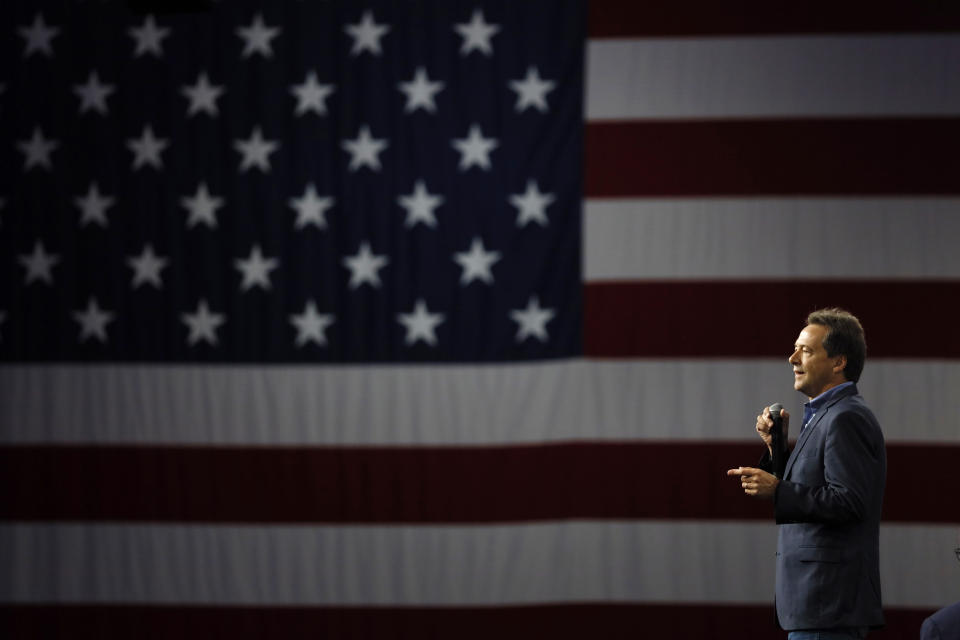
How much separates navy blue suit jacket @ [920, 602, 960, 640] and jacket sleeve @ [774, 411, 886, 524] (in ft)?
0.86

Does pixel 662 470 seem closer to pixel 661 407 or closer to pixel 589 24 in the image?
pixel 661 407

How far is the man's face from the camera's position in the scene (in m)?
2.01

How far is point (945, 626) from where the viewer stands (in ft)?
5.39

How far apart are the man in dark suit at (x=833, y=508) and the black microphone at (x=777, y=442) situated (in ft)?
0.27

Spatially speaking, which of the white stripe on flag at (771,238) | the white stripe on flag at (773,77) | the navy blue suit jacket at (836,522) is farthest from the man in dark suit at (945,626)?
the white stripe on flag at (773,77)

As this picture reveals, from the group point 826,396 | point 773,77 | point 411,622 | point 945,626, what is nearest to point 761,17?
point 773,77

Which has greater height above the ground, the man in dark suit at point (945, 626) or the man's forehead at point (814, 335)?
the man's forehead at point (814, 335)

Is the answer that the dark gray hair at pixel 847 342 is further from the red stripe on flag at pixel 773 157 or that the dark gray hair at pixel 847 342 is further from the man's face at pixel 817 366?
the red stripe on flag at pixel 773 157

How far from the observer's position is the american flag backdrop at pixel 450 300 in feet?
10.1

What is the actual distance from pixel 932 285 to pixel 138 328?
2.59 m

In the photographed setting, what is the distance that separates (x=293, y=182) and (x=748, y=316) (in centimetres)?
156

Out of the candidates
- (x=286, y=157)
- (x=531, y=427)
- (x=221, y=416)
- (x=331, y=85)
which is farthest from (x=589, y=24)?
(x=221, y=416)

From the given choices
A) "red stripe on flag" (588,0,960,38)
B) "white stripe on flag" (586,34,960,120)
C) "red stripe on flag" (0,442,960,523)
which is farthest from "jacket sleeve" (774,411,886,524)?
"red stripe on flag" (588,0,960,38)

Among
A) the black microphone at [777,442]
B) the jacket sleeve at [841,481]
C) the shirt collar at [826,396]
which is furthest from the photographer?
the black microphone at [777,442]
